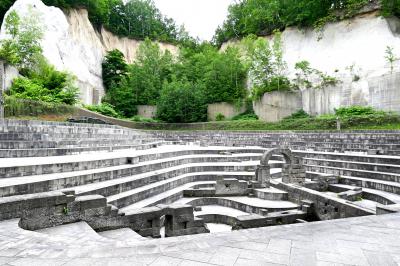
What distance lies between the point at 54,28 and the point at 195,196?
28.4 metres

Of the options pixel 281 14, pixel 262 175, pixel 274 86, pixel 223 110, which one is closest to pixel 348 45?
pixel 274 86

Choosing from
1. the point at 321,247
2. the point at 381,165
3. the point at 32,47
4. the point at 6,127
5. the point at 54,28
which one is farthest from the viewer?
the point at 54,28

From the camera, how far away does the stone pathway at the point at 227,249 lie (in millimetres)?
3193

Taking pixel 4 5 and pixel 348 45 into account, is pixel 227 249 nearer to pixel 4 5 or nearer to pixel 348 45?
pixel 348 45

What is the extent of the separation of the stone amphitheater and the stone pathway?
0.01 metres

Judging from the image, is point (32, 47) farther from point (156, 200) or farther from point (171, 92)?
point (156, 200)

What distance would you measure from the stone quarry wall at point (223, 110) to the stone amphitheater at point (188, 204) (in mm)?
18479

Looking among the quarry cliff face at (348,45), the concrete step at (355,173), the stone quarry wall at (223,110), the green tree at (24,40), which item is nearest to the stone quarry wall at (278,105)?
the quarry cliff face at (348,45)

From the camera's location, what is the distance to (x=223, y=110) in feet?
121

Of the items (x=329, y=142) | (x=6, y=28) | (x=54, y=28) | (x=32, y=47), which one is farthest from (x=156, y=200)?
(x=54, y=28)

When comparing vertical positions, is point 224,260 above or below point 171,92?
below

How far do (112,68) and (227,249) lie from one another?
40436 millimetres

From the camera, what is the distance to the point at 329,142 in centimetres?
1755

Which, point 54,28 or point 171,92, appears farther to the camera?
point 171,92
